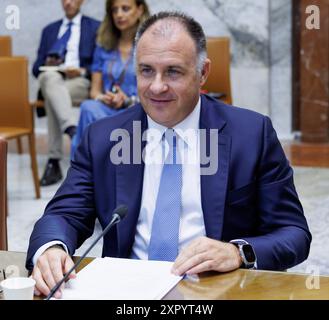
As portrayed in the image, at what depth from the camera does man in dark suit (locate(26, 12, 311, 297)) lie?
1880 mm

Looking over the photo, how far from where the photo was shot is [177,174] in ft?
6.31

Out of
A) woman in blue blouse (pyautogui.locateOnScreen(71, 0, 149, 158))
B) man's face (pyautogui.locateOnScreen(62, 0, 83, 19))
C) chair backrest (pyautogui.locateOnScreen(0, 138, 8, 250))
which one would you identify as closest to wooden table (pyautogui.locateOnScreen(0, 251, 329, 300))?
chair backrest (pyautogui.locateOnScreen(0, 138, 8, 250))

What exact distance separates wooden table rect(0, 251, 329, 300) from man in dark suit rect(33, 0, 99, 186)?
394 cm

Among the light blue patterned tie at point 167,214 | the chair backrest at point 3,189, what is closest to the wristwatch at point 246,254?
the light blue patterned tie at point 167,214

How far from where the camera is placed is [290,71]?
6477mm

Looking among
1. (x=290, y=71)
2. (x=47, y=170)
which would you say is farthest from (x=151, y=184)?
(x=290, y=71)

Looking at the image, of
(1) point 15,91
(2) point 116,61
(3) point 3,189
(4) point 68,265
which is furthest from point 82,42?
(4) point 68,265

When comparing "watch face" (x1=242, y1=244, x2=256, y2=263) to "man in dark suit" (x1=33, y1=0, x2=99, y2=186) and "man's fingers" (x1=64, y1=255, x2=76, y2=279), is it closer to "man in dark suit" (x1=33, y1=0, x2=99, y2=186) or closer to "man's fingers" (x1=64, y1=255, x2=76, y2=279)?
"man's fingers" (x1=64, y1=255, x2=76, y2=279)

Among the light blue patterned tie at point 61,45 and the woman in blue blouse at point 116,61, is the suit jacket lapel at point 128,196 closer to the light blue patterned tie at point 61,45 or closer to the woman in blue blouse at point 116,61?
the woman in blue blouse at point 116,61

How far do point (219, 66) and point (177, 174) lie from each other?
3394mm

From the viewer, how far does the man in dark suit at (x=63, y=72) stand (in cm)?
545

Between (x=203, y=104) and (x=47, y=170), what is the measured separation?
3535mm
